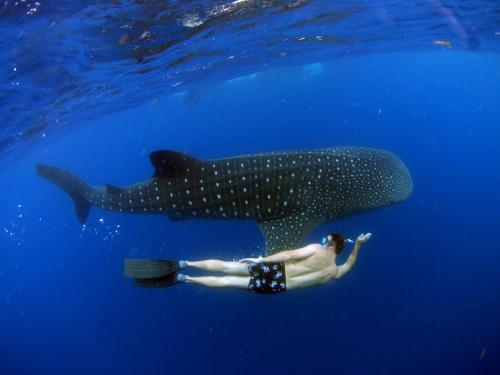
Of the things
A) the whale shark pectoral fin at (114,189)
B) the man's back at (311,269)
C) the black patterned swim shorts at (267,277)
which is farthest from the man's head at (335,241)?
the whale shark pectoral fin at (114,189)

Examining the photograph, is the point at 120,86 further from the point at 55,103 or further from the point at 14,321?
the point at 14,321

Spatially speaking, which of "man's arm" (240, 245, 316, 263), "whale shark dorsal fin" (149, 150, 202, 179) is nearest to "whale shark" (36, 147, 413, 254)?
"whale shark dorsal fin" (149, 150, 202, 179)

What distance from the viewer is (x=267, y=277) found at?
18.9 feet

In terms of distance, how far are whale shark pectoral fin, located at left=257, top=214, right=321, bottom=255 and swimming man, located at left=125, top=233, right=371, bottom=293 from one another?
0.93 m

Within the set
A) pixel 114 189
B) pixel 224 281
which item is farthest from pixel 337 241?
pixel 114 189

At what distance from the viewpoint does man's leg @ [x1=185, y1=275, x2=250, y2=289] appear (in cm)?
591

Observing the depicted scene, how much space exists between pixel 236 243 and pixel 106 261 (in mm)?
15032

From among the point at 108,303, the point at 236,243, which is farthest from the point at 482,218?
the point at 108,303

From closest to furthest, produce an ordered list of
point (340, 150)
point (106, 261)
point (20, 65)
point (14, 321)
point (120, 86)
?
1. point (340, 150)
2. point (20, 65)
3. point (120, 86)
4. point (106, 261)
5. point (14, 321)

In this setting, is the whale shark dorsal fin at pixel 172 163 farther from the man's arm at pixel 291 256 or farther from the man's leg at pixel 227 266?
the man's arm at pixel 291 256

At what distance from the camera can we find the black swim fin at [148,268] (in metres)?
5.78

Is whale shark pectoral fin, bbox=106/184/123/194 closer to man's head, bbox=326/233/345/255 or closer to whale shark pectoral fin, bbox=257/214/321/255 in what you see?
whale shark pectoral fin, bbox=257/214/321/255

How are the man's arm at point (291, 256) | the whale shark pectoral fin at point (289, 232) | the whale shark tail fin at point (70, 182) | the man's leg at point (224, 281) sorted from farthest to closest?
the whale shark tail fin at point (70, 182), the whale shark pectoral fin at point (289, 232), the man's leg at point (224, 281), the man's arm at point (291, 256)

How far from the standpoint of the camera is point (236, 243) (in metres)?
15.5
